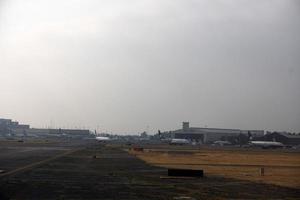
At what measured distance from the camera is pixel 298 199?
3016 centimetres

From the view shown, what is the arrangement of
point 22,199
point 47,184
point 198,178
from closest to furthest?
point 22,199
point 47,184
point 198,178

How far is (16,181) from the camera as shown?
125ft

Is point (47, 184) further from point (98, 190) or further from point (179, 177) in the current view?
point (179, 177)

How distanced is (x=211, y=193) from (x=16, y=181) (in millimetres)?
15077

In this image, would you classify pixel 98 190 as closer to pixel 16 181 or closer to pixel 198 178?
pixel 16 181

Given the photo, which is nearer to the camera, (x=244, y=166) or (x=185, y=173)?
(x=185, y=173)

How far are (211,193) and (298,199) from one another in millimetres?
5491

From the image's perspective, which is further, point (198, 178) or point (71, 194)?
point (198, 178)

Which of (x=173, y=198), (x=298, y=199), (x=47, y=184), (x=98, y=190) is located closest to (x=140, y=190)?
(x=98, y=190)

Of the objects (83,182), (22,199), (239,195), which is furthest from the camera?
(83,182)

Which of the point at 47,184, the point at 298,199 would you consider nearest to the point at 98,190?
the point at 47,184

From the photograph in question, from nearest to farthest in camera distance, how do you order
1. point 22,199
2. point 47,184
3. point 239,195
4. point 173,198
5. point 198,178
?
point 22,199 < point 173,198 < point 239,195 < point 47,184 < point 198,178

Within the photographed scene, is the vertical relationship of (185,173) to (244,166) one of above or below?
above

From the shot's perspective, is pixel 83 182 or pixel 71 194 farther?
pixel 83 182
